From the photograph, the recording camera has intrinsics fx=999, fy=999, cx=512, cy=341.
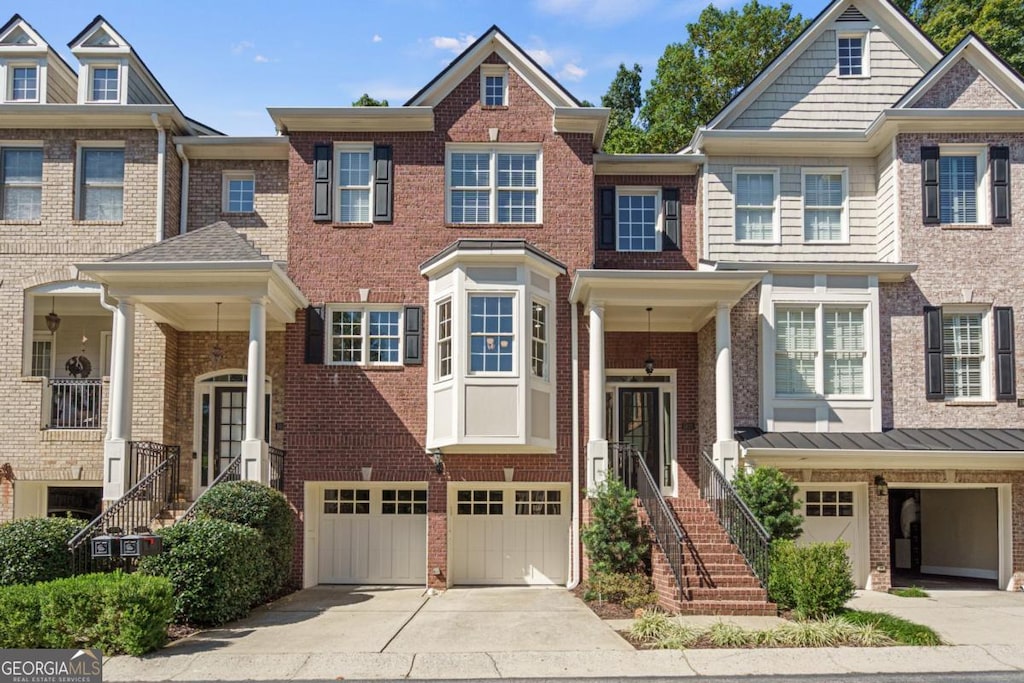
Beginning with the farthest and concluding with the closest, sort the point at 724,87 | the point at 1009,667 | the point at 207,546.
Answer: the point at 724,87 → the point at 207,546 → the point at 1009,667

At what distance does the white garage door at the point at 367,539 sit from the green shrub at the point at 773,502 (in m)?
6.14

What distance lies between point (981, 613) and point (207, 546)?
11062 mm

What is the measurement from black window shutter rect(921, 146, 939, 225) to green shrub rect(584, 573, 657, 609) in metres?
8.84

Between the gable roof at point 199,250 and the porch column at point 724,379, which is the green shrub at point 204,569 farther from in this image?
the porch column at point 724,379

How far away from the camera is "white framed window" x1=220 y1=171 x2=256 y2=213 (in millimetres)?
19375

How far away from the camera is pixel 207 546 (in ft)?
42.9

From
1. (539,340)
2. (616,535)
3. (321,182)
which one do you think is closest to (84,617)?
(616,535)

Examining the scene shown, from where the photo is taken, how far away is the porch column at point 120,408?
16.3m

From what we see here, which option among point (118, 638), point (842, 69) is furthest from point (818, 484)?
point (118, 638)

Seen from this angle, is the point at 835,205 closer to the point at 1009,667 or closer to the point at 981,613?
the point at 981,613

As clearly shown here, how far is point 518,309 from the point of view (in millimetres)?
17109

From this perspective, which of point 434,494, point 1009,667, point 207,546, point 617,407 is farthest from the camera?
point 617,407

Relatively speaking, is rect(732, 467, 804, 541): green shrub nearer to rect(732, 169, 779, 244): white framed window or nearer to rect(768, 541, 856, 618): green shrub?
rect(768, 541, 856, 618): green shrub

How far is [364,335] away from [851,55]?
11.3 meters
